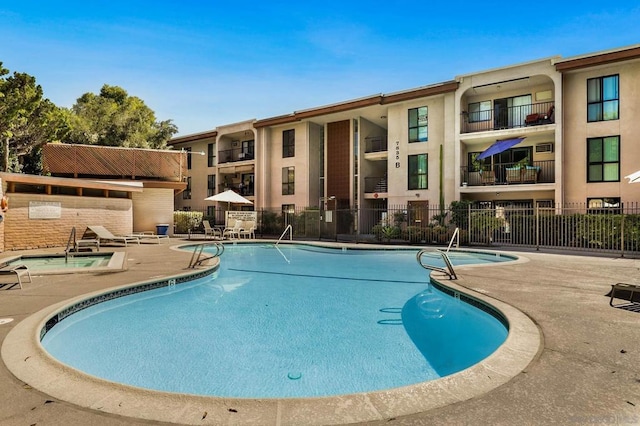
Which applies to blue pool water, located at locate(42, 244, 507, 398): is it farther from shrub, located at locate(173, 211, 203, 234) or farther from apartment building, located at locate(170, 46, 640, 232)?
shrub, located at locate(173, 211, 203, 234)

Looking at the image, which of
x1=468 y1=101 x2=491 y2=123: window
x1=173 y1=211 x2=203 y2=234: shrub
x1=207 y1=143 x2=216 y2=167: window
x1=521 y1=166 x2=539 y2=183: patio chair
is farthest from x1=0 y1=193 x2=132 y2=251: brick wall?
x1=521 y1=166 x2=539 y2=183: patio chair

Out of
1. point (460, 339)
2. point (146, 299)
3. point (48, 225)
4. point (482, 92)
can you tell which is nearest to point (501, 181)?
point (482, 92)

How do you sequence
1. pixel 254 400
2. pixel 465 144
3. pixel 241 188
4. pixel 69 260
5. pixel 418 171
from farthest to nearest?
pixel 241 188 < pixel 418 171 < pixel 465 144 < pixel 69 260 < pixel 254 400

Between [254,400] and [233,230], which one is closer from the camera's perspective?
[254,400]

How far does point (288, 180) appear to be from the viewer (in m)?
27.0

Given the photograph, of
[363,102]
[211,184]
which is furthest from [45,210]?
[211,184]

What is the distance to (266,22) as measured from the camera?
15180mm

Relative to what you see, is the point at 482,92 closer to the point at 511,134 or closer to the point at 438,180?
the point at 511,134

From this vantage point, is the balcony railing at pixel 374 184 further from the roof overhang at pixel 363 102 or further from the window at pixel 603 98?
the window at pixel 603 98

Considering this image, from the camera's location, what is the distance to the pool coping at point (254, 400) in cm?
244

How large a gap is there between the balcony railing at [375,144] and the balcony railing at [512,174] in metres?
6.41

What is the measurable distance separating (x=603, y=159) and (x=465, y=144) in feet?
20.9

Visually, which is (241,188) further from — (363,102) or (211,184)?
(363,102)

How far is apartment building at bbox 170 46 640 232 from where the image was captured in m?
16.9
